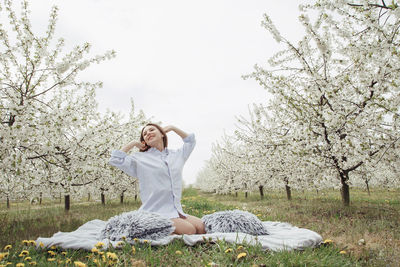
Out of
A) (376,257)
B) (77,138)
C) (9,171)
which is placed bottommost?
(376,257)

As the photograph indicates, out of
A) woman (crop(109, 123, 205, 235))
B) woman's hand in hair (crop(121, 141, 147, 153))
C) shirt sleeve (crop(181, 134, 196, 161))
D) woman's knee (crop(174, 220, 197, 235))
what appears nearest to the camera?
woman's knee (crop(174, 220, 197, 235))

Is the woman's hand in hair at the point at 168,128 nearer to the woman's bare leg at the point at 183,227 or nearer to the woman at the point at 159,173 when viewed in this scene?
the woman at the point at 159,173

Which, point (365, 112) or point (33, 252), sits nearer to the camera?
point (33, 252)

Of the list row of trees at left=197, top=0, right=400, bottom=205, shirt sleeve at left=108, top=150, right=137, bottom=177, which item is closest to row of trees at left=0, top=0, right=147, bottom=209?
shirt sleeve at left=108, top=150, right=137, bottom=177

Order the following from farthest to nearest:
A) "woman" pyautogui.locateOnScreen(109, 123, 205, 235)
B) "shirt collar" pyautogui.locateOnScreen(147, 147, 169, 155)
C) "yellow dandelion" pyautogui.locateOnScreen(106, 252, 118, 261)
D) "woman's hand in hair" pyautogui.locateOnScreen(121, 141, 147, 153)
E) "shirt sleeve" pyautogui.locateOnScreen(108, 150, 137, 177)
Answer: "shirt collar" pyautogui.locateOnScreen(147, 147, 169, 155)
"woman's hand in hair" pyautogui.locateOnScreen(121, 141, 147, 153)
"shirt sleeve" pyautogui.locateOnScreen(108, 150, 137, 177)
"woman" pyautogui.locateOnScreen(109, 123, 205, 235)
"yellow dandelion" pyautogui.locateOnScreen(106, 252, 118, 261)

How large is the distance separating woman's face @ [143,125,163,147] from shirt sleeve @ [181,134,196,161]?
0.45 metres

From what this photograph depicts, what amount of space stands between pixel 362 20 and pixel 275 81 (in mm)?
2230

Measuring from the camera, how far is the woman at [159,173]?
3.89 meters

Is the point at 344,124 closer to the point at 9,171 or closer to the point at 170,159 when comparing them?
the point at 170,159

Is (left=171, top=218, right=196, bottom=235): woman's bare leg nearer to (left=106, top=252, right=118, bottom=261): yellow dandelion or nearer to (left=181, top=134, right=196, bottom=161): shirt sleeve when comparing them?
(left=181, top=134, right=196, bottom=161): shirt sleeve

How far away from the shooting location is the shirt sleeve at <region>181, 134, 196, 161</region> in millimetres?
4473

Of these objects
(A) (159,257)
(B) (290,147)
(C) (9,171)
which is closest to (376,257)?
(A) (159,257)

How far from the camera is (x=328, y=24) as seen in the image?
14.7 feet

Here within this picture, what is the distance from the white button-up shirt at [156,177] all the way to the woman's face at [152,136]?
0.16 m
